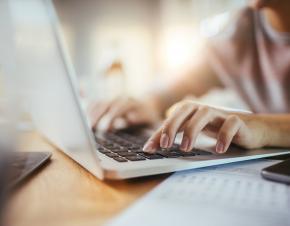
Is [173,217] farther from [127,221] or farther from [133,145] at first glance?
[133,145]

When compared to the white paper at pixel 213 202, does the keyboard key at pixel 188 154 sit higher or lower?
lower

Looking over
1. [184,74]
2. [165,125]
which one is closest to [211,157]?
[165,125]

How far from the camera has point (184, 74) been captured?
1279 mm

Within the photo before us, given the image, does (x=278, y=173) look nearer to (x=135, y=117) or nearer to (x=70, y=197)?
(x=70, y=197)

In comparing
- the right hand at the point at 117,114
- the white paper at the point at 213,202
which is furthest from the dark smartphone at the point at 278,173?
the right hand at the point at 117,114

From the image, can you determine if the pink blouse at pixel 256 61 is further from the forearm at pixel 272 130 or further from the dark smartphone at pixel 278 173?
the dark smartphone at pixel 278 173

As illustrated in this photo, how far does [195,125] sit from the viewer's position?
0.45m

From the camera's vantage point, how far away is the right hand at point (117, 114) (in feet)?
2.46

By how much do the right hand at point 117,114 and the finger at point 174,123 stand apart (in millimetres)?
292

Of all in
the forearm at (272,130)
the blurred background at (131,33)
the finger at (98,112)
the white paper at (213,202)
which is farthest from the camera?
the blurred background at (131,33)

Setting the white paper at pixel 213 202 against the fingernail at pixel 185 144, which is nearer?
the white paper at pixel 213 202

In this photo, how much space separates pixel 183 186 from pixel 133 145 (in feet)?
0.62

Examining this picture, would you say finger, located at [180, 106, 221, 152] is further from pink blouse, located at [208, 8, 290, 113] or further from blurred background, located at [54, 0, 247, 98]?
blurred background, located at [54, 0, 247, 98]

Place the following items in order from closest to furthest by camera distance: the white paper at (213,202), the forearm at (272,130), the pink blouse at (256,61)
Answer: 1. the white paper at (213,202)
2. the forearm at (272,130)
3. the pink blouse at (256,61)
